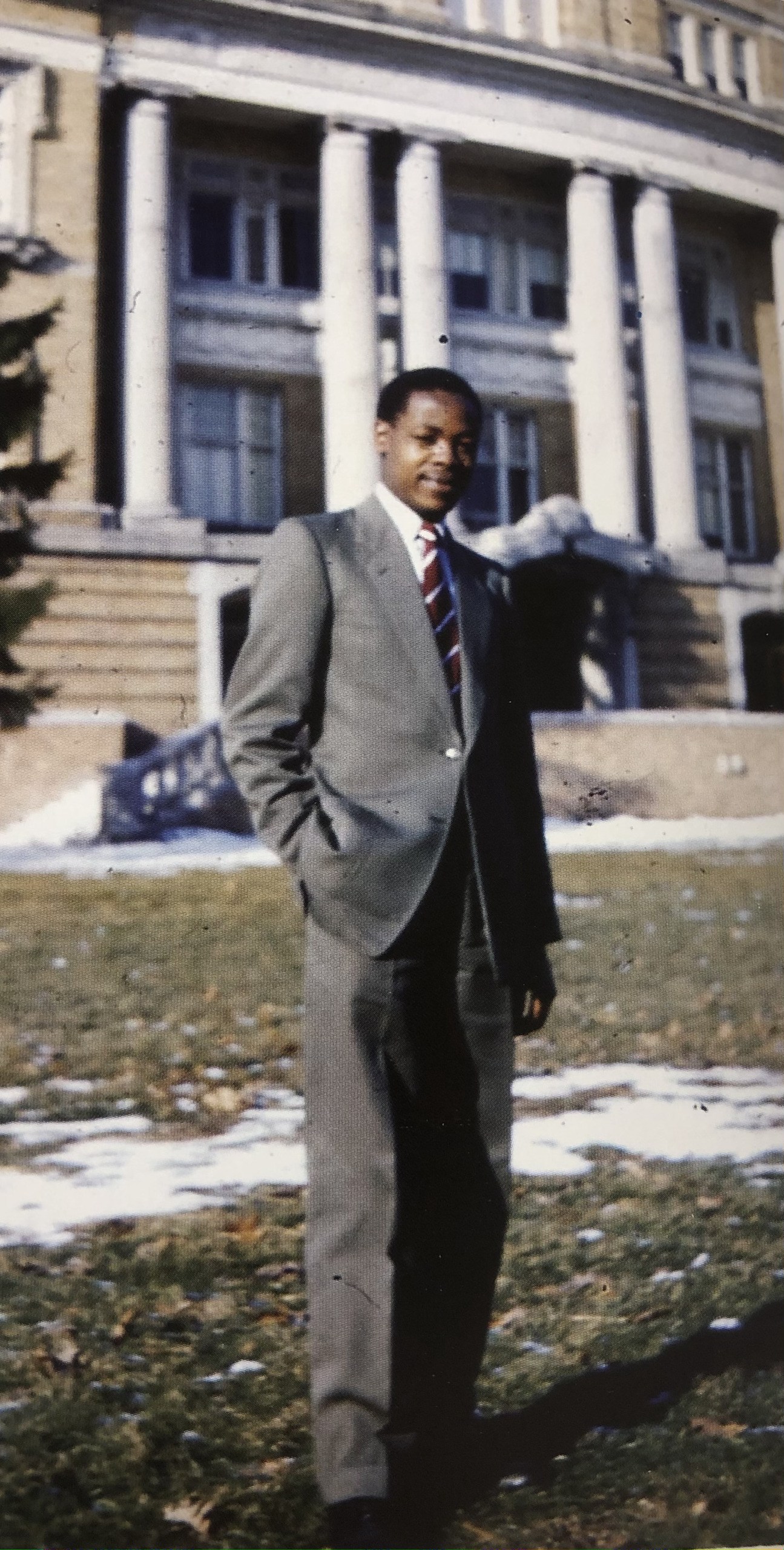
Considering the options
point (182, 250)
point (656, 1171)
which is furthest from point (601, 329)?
point (656, 1171)

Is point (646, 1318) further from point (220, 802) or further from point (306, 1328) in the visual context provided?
point (220, 802)

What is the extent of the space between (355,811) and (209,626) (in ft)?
3.73

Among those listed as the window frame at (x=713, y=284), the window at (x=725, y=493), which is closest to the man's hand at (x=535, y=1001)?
the window at (x=725, y=493)

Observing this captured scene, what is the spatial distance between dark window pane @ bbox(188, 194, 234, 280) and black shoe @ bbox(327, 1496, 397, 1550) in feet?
9.54

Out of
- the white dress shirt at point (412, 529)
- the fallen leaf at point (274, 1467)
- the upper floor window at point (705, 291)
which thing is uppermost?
the upper floor window at point (705, 291)

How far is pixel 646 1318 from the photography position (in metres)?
2.51

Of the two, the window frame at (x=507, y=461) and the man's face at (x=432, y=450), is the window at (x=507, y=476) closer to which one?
the window frame at (x=507, y=461)

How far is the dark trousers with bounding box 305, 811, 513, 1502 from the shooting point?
1946 millimetres

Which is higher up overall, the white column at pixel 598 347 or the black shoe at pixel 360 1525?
the white column at pixel 598 347

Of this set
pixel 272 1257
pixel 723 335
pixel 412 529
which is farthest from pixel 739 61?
pixel 272 1257

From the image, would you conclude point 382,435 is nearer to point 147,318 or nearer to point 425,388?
point 425,388

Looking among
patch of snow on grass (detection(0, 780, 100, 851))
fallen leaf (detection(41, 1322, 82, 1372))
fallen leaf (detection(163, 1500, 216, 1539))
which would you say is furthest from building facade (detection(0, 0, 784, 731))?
fallen leaf (detection(163, 1500, 216, 1539))

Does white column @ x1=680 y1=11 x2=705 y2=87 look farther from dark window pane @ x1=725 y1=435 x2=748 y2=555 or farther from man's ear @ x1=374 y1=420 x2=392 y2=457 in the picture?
man's ear @ x1=374 y1=420 x2=392 y2=457

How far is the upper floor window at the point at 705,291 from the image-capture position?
357 cm
